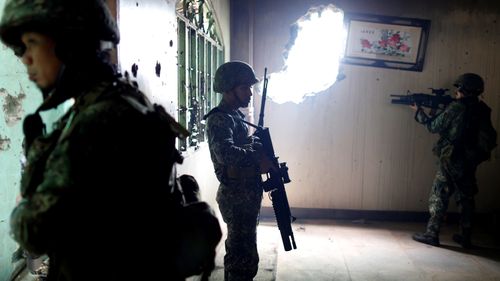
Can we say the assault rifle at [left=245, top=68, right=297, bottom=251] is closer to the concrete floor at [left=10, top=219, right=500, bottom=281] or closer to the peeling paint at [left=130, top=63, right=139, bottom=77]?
the concrete floor at [left=10, top=219, right=500, bottom=281]

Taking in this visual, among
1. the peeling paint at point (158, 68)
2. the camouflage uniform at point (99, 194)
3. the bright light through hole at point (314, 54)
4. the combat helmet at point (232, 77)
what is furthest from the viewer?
the bright light through hole at point (314, 54)

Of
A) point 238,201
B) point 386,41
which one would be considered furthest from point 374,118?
point 238,201

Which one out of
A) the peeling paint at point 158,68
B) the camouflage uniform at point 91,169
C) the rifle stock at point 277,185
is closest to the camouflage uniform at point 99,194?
the camouflage uniform at point 91,169

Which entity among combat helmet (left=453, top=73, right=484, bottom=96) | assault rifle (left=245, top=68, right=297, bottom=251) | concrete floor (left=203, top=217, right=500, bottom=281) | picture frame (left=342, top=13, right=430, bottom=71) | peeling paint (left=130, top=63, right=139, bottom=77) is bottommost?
concrete floor (left=203, top=217, right=500, bottom=281)

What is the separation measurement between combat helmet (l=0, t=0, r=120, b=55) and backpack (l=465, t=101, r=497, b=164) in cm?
448

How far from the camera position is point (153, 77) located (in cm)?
226

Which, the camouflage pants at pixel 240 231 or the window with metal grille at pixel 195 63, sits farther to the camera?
the window with metal grille at pixel 195 63

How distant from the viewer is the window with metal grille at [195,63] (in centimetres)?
329

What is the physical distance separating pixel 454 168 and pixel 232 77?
3033 mm

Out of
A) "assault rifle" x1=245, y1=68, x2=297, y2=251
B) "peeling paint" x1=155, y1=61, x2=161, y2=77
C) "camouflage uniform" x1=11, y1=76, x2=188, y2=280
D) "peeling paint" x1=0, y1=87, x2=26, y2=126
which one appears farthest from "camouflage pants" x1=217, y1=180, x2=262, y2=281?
"camouflage uniform" x1=11, y1=76, x2=188, y2=280

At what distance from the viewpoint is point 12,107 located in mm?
1682

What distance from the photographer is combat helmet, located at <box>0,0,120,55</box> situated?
3.69 ft

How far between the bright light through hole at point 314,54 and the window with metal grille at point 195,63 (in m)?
1.19

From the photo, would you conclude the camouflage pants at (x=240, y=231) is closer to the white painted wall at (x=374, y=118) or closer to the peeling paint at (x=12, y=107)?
the peeling paint at (x=12, y=107)
